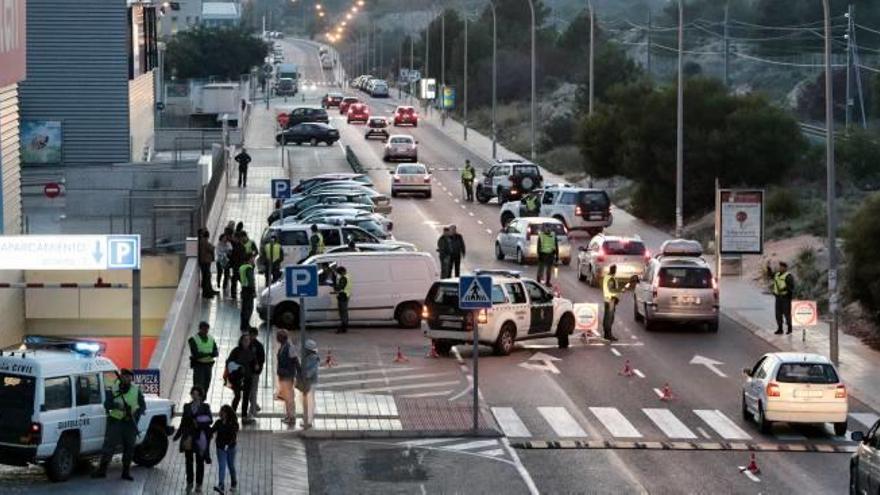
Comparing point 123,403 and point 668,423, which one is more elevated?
point 123,403

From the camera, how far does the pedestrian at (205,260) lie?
43625mm

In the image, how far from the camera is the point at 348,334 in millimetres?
40875

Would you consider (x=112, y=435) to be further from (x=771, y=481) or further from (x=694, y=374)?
(x=694, y=374)

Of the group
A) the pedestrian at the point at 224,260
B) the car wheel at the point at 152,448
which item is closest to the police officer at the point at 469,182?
the pedestrian at the point at 224,260

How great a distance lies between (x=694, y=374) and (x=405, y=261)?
26.1 ft

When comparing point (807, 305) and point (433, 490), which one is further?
point (807, 305)

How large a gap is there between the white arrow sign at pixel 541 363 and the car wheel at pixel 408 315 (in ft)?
13.0

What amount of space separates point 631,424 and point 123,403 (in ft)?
31.5

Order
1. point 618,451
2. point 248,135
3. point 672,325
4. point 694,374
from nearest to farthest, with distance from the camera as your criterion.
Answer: point 618,451
point 694,374
point 672,325
point 248,135

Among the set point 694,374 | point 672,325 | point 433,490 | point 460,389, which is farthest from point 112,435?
point 672,325

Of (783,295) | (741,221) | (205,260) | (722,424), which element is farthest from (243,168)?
(722,424)

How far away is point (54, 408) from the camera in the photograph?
24.5 meters

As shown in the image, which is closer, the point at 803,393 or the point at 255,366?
the point at 803,393

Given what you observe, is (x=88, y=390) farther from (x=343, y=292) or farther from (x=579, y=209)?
(x=579, y=209)
